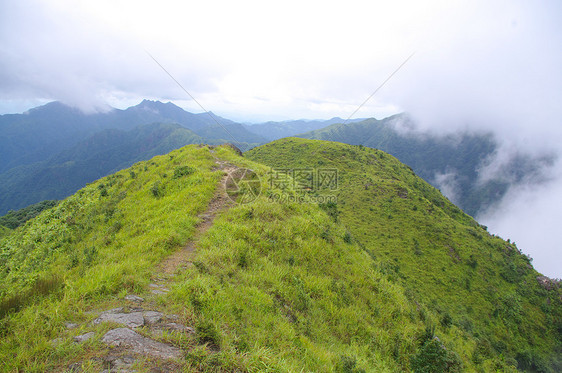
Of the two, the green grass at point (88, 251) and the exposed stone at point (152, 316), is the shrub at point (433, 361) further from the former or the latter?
the green grass at point (88, 251)

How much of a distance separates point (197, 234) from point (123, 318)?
17.1ft

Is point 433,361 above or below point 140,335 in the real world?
below

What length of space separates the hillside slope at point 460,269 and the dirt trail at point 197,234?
16.5 m

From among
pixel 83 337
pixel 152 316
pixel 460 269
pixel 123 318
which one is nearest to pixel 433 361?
pixel 152 316

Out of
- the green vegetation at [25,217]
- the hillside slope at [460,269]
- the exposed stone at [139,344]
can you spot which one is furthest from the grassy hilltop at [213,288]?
the green vegetation at [25,217]

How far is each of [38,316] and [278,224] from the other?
814 centimetres

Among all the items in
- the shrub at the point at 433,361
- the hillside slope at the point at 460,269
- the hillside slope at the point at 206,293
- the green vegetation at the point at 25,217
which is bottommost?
the green vegetation at the point at 25,217

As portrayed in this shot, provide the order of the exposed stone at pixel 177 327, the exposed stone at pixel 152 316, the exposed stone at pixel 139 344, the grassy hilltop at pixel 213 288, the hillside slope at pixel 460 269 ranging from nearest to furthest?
the exposed stone at pixel 139 344
the grassy hilltop at pixel 213 288
the exposed stone at pixel 177 327
the exposed stone at pixel 152 316
the hillside slope at pixel 460 269

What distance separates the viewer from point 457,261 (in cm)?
4616

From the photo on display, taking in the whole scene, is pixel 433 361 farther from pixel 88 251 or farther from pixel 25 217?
pixel 25 217

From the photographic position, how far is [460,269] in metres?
44.8

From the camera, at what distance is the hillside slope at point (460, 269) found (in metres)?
37.6

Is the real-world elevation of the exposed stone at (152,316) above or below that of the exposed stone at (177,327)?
below

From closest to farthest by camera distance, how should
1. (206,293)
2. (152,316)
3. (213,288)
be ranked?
(152,316) < (206,293) < (213,288)
